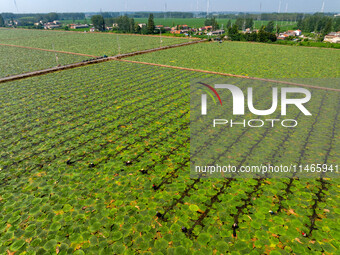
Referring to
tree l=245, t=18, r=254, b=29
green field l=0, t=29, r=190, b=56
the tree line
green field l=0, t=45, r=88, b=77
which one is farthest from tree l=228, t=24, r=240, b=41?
tree l=245, t=18, r=254, b=29

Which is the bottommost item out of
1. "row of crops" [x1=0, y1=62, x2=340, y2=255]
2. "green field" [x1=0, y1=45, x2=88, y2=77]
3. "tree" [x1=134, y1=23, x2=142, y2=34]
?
"row of crops" [x1=0, y1=62, x2=340, y2=255]

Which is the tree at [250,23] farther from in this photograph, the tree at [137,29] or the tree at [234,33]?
the tree at [137,29]

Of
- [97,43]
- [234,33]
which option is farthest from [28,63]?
[234,33]

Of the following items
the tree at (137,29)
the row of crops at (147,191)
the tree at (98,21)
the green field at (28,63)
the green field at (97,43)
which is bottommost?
the row of crops at (147,191)

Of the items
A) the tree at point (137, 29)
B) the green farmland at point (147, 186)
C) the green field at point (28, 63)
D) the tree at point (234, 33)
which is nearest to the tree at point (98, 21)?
the tree at point (137, 29)

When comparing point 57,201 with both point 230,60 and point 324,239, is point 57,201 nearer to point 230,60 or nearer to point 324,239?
point 324,239

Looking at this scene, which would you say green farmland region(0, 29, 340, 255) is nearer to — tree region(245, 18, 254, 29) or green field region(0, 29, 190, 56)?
green field region(0, 29, 190, 56)

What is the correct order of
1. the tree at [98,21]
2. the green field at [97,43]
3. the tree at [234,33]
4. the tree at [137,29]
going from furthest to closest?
the tree at [98,21] < the tree at [137,29] < the tree at [234,33] < the green field at [97,43]

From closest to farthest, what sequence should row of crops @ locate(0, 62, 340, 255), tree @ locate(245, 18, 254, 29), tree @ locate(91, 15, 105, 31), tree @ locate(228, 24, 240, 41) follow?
row of crops @ locate(0, 62, 340, 255)
tree @ locate(228, 24, 240, 41)
tree @ locate(91, 15, 105, 31)
tree @ locate(245, 18, 254, 29)
